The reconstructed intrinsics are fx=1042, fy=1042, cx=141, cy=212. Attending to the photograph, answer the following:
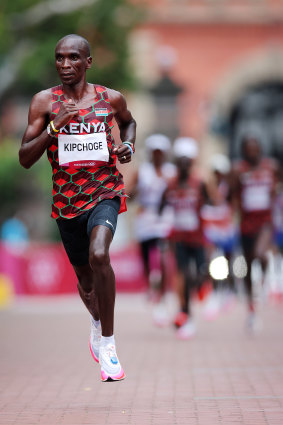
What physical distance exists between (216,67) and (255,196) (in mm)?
25803

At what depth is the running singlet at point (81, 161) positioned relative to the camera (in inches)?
249

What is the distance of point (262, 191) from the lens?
11.7m

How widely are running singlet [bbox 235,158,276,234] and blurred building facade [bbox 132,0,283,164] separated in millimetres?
24094

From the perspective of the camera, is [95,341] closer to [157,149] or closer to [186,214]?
[186,214]

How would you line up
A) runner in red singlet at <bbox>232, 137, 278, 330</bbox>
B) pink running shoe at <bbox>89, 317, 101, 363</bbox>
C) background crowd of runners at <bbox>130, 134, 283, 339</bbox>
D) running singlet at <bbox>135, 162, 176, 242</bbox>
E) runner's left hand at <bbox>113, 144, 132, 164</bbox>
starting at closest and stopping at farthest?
1. runner's left hand at <bbox>113, 144, 132, 164</bbox>
2. pink running shoe at <bbox>89, 317, 101, 363</bbox>
3. background crowd of runners at <bbox>130, 134, 283, 339</bbox>
4. runner in red singlet at <bbox>232, 137, 278, 330</bbox>
5. running singlet at <bbox>135, 162, 176, 242</bbox>

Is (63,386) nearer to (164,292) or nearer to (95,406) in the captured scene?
(95,406)

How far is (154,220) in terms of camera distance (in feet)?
40.9

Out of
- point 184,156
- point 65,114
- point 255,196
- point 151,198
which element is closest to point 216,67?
point 151,198

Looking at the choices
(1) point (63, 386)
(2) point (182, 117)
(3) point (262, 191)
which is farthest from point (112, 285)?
(2) point (182, 117)

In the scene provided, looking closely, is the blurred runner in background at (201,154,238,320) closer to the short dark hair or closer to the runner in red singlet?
the runner in red singlet

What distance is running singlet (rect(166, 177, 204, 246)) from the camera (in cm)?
1152

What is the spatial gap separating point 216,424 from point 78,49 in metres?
2.39

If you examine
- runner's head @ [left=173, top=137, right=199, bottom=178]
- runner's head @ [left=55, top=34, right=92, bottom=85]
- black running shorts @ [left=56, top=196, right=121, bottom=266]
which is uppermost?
runner's head @ [left=55, top=34, right=92, bottom=85]

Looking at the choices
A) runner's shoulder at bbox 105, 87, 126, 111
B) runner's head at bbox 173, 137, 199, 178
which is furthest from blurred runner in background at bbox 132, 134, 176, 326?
runner's shoulder at bbox 105, 87, 126, 111
